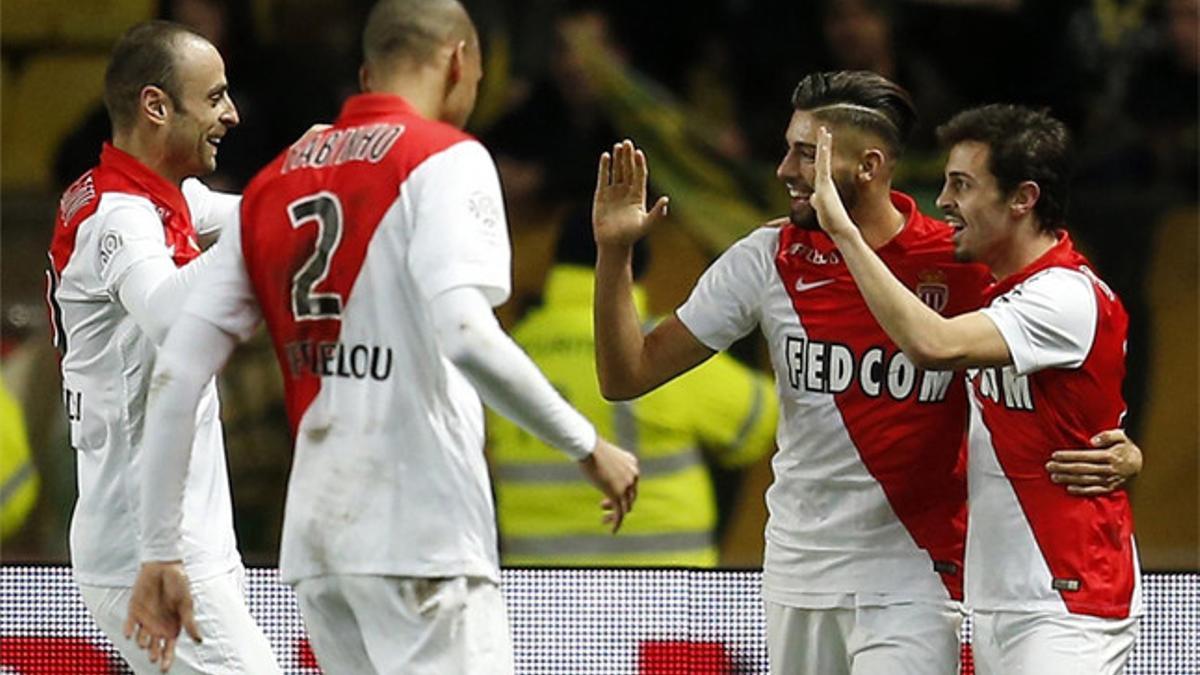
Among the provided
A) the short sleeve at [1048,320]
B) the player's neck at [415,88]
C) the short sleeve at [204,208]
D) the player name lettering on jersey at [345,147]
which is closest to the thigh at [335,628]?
the player name lettering on jersey at [345,147]

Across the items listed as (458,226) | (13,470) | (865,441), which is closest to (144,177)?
(458,226)

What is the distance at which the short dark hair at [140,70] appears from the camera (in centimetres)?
662

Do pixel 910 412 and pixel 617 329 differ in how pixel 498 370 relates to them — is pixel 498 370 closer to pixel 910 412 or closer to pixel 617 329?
pixel 617 329

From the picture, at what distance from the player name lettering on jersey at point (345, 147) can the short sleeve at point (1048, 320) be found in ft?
5.00

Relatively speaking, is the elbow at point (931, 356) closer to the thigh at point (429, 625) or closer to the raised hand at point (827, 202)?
the raised hand at point (827, 202)

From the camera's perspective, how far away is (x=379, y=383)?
18.5 ft

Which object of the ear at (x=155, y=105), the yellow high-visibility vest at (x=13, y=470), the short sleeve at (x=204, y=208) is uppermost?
the ear at (x=155, y=105)

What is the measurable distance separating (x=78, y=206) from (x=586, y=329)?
3.35m

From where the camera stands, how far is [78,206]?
258 inches

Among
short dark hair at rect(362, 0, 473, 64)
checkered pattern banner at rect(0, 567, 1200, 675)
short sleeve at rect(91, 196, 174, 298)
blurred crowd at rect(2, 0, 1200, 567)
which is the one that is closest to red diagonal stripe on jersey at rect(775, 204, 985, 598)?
checkered pattern banner at rect(0, 567, 1200, 675)

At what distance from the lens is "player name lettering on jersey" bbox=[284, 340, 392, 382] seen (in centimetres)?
563

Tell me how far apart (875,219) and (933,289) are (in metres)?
0.23

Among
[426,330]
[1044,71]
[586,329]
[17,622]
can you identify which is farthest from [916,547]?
[1044,71]

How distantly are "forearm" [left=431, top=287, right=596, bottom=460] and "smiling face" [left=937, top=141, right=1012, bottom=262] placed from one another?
55.7 inches
